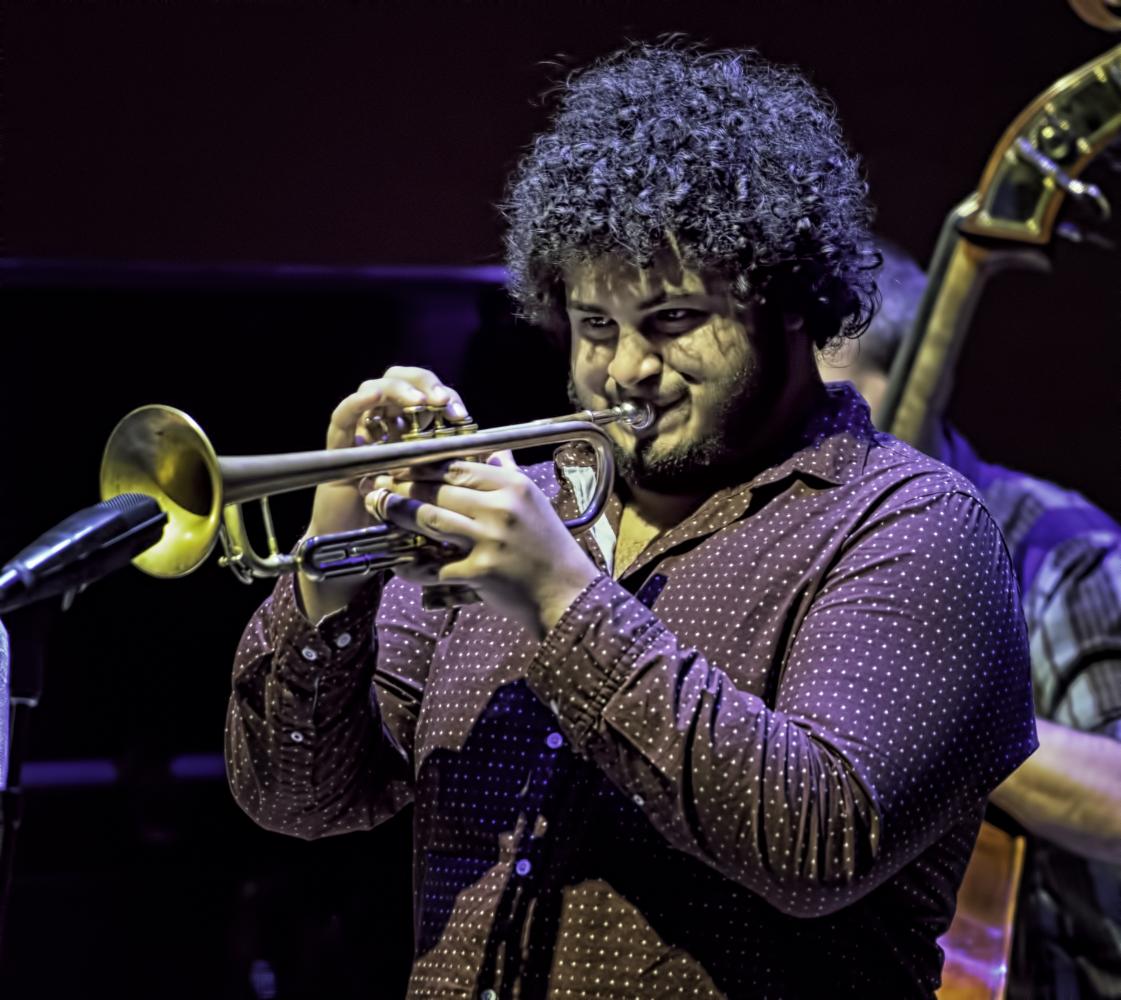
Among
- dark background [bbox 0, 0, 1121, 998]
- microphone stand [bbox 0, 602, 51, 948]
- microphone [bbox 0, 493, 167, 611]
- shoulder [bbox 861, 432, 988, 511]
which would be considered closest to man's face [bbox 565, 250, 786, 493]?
shoulder [bbox 861, 432, 988, 511]

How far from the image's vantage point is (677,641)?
1.68 meters

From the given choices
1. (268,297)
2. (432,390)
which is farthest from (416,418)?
(268,297)

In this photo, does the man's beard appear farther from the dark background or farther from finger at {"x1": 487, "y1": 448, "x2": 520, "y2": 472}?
the dark background

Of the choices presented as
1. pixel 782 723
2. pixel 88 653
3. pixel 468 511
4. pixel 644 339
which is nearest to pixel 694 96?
pixel 644 339

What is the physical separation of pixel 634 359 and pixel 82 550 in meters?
0.79

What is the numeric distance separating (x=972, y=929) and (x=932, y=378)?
3.79ft

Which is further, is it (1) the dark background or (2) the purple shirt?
(1) the dark background

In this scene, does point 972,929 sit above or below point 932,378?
below

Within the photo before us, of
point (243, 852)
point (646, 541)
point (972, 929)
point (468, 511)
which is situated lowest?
point (243, 852)

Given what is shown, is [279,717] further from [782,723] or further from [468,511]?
[782,723]

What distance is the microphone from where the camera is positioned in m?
1.31

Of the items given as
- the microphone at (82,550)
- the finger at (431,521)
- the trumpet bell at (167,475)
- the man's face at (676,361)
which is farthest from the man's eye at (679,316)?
the microphone at (82,550)

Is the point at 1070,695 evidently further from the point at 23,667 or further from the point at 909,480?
the point at 23,667

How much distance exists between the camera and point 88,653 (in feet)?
10.7
